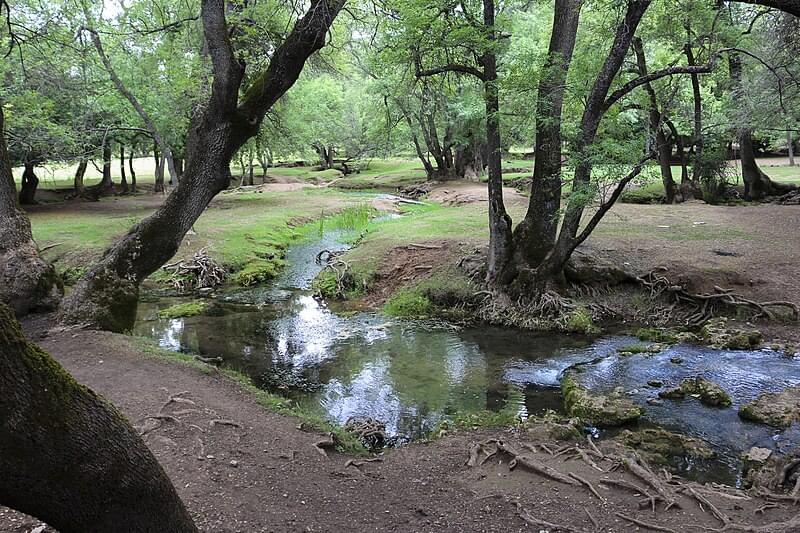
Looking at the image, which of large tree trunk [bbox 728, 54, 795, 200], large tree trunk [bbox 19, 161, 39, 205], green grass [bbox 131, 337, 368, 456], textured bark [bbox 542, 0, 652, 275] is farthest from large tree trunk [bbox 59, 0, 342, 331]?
large tree trunk [bbox 19, 161, 39, 205]

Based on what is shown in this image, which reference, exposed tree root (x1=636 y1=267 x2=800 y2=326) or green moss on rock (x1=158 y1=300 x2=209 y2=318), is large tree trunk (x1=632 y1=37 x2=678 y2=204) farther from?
green moss on rock (x1=158 y1=300 x2=209 y2=318)

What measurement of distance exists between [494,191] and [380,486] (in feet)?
32.4

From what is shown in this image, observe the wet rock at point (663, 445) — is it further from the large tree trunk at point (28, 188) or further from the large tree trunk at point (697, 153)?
the large tree trunk at point (28, 188)

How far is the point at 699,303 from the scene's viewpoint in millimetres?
13094

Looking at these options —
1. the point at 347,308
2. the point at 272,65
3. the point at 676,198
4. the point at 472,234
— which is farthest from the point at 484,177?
the point at 272,65

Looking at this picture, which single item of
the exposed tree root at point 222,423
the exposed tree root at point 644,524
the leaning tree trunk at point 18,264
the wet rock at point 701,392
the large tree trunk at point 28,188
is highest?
the large tree trunk at point 28,188

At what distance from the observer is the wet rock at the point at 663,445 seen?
7.35 m

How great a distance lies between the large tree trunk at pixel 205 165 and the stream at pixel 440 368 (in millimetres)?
2498

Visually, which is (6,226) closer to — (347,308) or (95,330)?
(95,330)

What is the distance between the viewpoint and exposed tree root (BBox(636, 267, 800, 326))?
12.3 m

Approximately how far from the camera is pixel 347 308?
50.8ft

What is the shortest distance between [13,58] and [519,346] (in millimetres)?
20469

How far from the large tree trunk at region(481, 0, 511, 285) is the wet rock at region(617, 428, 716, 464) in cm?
715

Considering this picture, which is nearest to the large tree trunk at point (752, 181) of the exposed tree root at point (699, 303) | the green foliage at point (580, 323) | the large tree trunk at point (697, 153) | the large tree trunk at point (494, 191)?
the large tree trunk at point (697, 153)
